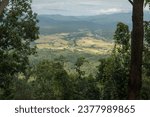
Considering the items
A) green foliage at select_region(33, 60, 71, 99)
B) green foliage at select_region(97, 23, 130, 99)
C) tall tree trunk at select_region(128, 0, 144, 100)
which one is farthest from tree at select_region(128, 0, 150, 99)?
green foliage at select_region(33, 60, 71, 99)

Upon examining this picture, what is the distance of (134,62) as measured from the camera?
12758 mm

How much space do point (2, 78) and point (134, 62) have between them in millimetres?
16162

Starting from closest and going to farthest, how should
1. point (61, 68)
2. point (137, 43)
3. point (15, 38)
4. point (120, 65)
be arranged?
point (137, 43), point (15, 38), point (120, 65), point (61, 68)

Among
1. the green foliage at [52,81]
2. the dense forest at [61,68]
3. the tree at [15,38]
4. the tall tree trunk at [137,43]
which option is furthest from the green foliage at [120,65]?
the tall tree trunk at [137,43]

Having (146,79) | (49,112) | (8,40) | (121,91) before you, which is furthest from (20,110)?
(146,79)

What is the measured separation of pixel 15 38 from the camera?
27359 millimetres

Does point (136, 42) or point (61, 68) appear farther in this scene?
point (61, 68)

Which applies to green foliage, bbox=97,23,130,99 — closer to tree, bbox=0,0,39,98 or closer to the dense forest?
the dense forest

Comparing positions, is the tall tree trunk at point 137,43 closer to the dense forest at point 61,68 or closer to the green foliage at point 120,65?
the dense forest at point 61,68

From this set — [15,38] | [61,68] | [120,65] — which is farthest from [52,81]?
[15,38]

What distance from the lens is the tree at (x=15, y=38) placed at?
27297mm

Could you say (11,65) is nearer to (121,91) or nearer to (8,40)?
(8,40)

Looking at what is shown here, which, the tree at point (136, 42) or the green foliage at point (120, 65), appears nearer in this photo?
the tree at point (136, 42)

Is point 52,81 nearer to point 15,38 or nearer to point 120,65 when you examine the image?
point 120,65
